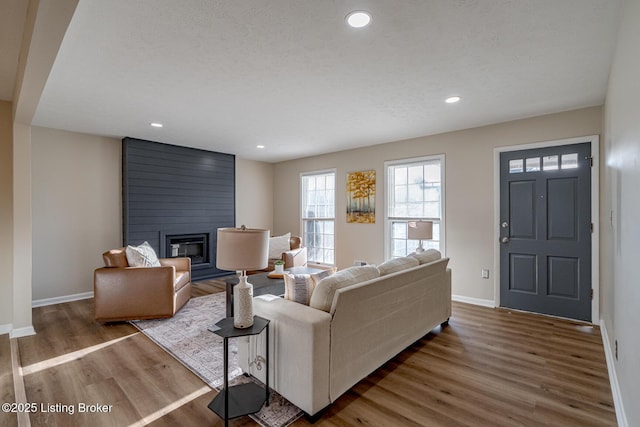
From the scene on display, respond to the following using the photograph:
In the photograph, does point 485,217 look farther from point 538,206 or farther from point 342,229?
point 342,229

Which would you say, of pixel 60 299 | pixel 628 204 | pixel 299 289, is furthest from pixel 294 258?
pixel 628 204

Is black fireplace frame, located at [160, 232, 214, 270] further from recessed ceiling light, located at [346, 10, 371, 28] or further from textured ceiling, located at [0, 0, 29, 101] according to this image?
recessed ceiling light, located at [346, 10, 371, 28]

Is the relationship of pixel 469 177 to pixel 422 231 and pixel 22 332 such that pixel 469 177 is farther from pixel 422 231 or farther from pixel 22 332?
pixel 22 332

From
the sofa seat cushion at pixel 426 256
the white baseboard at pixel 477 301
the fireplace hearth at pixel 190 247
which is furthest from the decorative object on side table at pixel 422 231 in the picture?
the fireplace hearth at pixel 190 247

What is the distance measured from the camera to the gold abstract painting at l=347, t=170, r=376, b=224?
17.6 ft

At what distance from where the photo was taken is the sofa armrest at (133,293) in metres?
3.44

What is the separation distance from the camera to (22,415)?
1948mm

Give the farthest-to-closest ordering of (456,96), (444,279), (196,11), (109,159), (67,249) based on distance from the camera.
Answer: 1. (109,159)
2. (67,249)
3. (444,279)
4. (456,96)
5. (196,11)

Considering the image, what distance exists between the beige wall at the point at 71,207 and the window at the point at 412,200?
4394 mm

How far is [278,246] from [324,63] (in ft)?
12.2

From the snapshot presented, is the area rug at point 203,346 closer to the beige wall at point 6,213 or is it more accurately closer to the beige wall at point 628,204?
the beige wall at point 6,213

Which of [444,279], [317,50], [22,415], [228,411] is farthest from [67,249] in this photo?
[444,279]

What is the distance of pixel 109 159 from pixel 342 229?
400cm

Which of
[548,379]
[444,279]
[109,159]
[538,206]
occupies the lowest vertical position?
[548,379]
